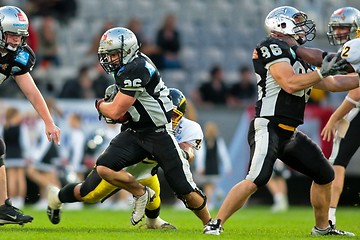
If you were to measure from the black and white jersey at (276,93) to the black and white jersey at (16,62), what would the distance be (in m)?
1.88

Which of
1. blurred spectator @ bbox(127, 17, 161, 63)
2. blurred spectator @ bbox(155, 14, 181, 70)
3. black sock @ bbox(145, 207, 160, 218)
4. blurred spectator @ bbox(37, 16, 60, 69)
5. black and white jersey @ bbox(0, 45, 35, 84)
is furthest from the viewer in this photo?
blurred spectator @ bbox(155, 14, 181, 70)

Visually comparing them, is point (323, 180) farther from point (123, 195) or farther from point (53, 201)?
point (123, 195)

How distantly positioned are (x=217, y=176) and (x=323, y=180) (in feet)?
20.9

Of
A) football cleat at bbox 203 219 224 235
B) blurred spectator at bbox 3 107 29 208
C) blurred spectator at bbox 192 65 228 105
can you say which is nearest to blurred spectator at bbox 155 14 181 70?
blurred spectator at bbox 192 65 228 105

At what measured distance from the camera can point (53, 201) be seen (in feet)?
25.7

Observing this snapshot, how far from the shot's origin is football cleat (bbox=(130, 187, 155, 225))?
285 inches

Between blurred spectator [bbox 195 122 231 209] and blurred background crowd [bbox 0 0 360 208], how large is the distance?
0.27ft

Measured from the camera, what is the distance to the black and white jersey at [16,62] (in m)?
7.27

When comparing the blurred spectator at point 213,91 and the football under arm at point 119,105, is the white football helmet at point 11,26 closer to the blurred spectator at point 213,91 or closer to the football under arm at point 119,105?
the football under arm at point 119,105

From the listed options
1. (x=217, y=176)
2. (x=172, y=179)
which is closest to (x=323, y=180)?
(x=172, y=179)

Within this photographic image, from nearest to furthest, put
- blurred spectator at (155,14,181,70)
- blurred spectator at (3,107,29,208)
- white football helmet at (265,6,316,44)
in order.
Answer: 1. white football helmet at (265,6,316,44)
2. blurred spectator at (3,107,29,208)
3. blurred spectator at (155,14,181,70)

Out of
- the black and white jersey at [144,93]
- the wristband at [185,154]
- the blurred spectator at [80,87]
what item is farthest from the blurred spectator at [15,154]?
the black and white jersey at [144,93]

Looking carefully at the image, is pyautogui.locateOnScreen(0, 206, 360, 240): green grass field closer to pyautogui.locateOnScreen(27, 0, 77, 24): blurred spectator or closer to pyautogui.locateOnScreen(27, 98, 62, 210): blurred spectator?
pyautogui.locateOnScreen(27, 98, 62, 210): blurred spectator

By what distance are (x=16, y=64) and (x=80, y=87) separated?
6374 mm
